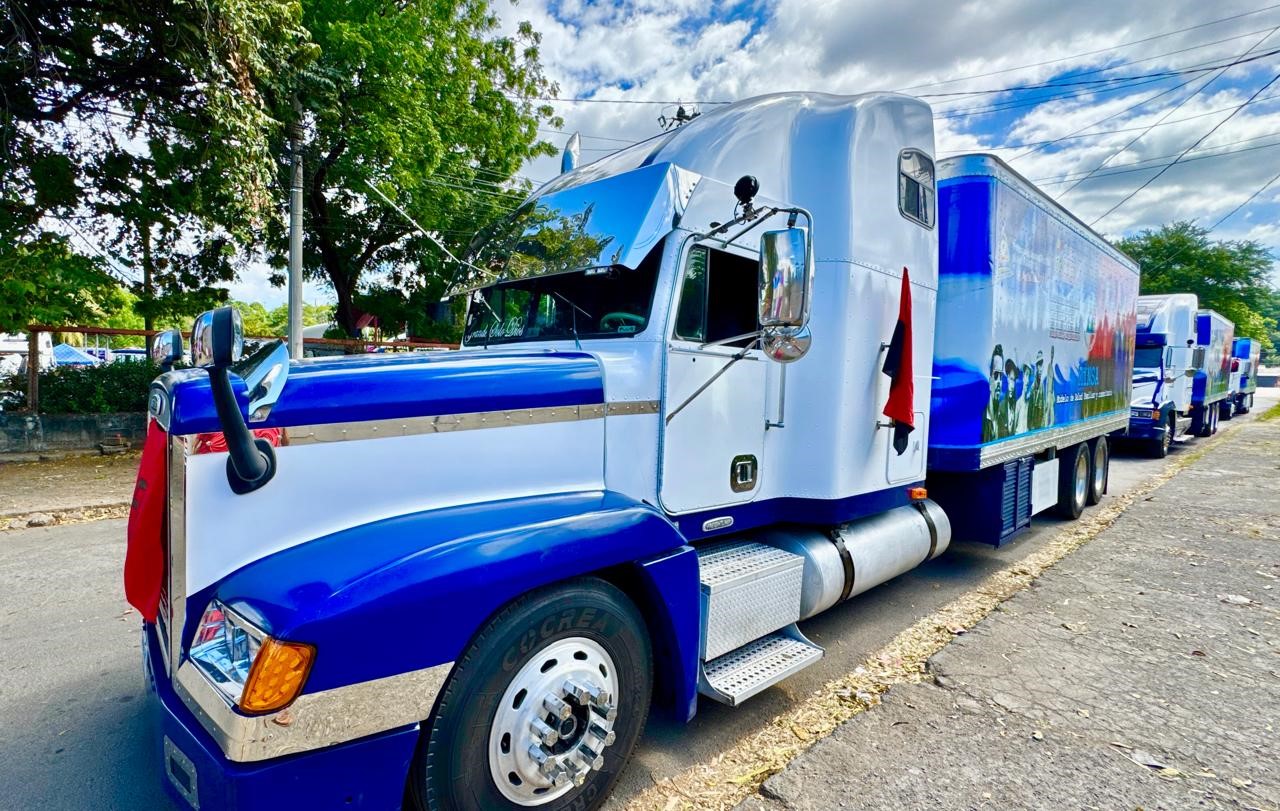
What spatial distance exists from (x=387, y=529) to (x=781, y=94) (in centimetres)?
326

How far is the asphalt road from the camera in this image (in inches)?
108

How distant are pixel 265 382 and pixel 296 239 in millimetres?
11307

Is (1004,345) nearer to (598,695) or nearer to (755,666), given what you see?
(755,666)

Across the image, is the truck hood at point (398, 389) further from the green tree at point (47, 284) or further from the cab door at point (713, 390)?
the green tree at point (47, 284)

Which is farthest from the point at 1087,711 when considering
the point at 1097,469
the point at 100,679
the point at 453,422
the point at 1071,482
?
the point at 1097,469

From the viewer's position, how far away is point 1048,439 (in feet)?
20.6

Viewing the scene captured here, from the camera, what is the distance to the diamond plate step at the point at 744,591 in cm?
303

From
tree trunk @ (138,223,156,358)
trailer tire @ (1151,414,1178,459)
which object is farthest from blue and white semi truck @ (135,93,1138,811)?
trailer tire @ (1151,414,1178,459)

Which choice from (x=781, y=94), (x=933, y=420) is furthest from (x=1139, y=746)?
(x=781, y=94)

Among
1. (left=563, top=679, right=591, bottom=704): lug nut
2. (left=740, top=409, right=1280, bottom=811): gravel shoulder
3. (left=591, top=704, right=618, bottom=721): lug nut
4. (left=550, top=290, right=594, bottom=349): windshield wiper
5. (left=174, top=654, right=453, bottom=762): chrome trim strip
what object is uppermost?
(left=550, top=290, right=594, bottom=349): windshield wiper

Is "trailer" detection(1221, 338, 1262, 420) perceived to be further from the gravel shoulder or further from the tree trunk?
the tree trunk

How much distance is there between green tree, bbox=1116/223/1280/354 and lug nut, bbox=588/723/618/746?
4349 centimetres

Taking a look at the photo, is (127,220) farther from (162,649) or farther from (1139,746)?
(1139,746)

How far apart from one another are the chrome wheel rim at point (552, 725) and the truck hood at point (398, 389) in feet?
3.19
